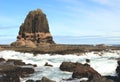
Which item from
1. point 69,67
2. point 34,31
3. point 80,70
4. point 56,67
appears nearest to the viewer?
point 80,70

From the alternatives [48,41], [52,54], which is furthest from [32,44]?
[52,54]

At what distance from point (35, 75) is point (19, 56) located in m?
20.7

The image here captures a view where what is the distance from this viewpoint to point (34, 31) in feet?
286

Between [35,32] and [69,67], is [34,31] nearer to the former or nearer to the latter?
[35,32]

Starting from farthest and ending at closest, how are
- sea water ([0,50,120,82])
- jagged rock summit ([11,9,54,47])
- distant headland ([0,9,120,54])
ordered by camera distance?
jagged rock summit ([11,9,54,47]) → distant headland ([0,9,120,54]) → sea water ([0,50,120,82])

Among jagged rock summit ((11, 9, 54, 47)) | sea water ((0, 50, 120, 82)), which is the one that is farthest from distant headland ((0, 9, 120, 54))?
sea water ((0, 50, 120, 82))

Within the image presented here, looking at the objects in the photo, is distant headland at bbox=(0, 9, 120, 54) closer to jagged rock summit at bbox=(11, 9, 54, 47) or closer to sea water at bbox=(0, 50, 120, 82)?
jagged rock summit at bbox=(11, 9, 54, 47)

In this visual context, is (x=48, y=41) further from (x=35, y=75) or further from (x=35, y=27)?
(x=35, y=75)

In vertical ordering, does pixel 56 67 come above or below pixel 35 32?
below

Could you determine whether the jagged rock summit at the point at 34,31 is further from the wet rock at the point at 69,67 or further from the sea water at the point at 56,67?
the wet rock at the point at 69,67

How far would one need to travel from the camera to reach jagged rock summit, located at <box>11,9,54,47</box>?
8425cm

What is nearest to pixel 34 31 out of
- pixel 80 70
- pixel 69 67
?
pixel 69 67

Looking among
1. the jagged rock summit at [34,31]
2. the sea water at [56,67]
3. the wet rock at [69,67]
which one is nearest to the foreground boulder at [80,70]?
the wet rock at [69,67]

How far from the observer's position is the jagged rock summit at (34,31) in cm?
8425
